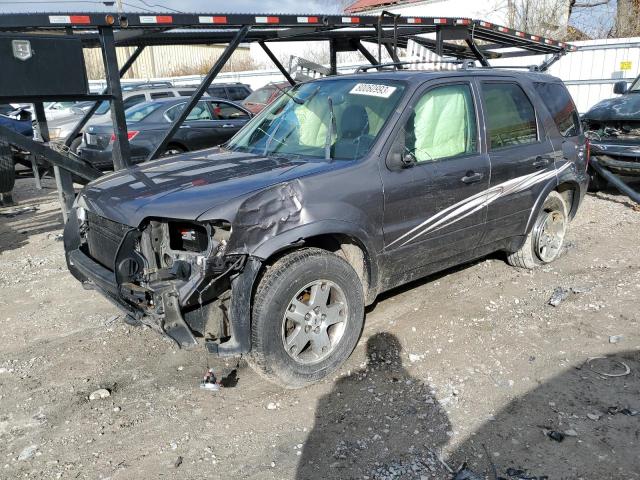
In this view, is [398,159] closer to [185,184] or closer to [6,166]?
[185,184]

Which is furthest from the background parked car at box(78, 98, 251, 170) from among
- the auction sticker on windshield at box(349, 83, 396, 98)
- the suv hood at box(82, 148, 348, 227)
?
the auction sticker on windshield at box(349, 83, 396, 98)

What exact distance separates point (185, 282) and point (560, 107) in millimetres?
4130

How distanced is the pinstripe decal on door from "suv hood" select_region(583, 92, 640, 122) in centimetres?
416

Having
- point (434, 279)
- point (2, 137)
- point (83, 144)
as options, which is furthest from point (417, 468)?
point (83, 144)

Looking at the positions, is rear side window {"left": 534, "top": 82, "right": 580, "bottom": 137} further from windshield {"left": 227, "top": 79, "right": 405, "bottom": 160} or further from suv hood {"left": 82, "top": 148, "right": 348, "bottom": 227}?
suv hood {"left": 82, "top": 148, "right": 348, "bottom": 227}

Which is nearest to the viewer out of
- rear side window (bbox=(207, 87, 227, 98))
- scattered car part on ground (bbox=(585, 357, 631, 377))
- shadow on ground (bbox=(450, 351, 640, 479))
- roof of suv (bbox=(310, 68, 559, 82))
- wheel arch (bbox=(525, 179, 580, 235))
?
shadow on ground (bbox=(450, 351, 640, 479))

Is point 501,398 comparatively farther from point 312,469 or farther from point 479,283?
point 479,283

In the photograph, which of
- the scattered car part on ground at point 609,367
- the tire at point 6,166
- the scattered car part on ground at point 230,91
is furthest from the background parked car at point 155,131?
the scattered car part on ground at point 230,91

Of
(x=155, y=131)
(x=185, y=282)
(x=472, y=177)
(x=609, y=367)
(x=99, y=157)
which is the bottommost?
(x=609, y=367)

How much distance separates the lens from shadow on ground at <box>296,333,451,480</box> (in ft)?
9.26

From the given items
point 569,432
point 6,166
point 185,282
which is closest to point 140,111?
point 6,166

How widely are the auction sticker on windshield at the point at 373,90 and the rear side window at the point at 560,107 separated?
6.02ft

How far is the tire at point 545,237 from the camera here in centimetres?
531

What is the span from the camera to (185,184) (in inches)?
137
